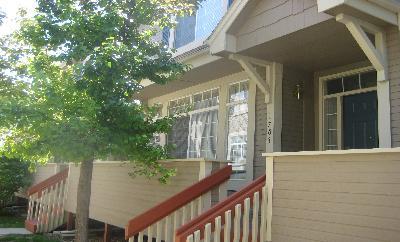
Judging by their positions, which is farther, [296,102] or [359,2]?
[296,102]

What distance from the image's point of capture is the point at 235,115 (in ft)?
30.0

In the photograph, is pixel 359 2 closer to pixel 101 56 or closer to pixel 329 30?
pixel 329 30

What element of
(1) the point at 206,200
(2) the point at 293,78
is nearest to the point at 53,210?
(1) the point at 206,200

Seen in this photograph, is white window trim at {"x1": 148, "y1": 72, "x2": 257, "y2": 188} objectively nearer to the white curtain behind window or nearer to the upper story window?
the white curtain behind window

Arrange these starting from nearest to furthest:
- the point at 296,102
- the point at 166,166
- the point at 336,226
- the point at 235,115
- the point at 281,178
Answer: the point at 336,226
the point at 281,178
the point at 166,166
the point at 296,102
the point at 235,115

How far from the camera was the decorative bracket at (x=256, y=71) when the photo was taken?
7488mm

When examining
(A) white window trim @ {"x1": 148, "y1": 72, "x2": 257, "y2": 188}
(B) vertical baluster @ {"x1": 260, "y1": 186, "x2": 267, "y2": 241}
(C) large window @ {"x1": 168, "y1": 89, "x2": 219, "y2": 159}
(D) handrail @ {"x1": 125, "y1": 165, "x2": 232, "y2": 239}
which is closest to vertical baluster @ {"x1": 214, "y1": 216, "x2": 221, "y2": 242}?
(B) vertical baluster @ {"x1": 260, "y1": 186, "x2": 267, "y2": 241}

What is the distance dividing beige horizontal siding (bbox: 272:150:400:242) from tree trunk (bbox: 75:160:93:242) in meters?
3.67

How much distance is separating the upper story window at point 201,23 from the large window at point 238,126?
181 cm

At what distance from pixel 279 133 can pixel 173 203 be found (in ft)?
8.51

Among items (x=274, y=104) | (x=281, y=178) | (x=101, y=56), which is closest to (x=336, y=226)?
(x=281, y=178)

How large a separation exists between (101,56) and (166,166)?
7.46 feet

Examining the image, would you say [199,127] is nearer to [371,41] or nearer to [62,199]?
[62,199]

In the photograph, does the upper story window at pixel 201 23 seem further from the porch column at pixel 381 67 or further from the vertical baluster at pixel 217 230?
the vertical baluster at pixel 217 230
